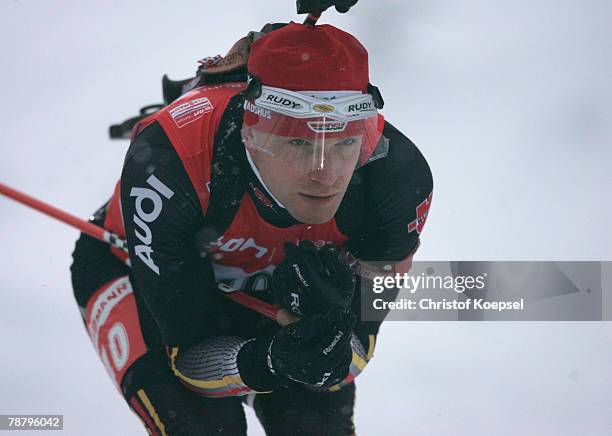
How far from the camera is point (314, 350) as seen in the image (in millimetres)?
3322

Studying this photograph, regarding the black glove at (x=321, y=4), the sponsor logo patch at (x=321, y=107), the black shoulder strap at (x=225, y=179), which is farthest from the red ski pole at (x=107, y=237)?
the black glove at (x=321, y=4)

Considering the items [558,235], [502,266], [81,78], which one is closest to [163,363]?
[502,266]

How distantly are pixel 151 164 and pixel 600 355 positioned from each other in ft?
8.83

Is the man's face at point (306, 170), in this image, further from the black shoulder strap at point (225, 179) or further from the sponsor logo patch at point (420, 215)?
the sponsor logo patch at point (420, 215)

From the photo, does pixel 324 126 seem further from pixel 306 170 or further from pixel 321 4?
pixel 321 4

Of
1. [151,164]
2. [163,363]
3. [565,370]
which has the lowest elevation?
[565,370]

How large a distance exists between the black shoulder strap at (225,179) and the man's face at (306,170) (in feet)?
0.29

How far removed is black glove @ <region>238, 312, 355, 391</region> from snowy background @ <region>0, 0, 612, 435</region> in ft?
4.17

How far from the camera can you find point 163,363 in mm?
3975

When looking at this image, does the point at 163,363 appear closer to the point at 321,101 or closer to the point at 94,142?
the point at 321,101

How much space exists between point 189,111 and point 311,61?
0.64 metres

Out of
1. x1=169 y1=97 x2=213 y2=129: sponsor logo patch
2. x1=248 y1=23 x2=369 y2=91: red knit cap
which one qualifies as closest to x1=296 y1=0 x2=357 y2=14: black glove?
x1=248 y1=23 x2=369 y2=91: red knit cap

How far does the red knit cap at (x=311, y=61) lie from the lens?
328 centimetres

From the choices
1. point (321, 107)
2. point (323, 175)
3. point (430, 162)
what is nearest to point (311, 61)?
point (321, 107)
